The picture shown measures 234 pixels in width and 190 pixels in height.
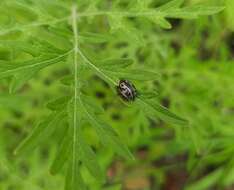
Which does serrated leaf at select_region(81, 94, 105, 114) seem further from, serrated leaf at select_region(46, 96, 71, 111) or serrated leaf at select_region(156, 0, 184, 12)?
serrated leaf at select_region(156, 0, 184, 12)

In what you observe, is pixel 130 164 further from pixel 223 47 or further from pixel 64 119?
pixel 64 119

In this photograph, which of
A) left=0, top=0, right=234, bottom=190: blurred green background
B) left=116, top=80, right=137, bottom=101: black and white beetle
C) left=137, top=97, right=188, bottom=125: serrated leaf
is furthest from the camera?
left=0, top=0, right=234, bottom=190: blurred green background

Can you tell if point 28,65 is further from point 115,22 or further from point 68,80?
point 115,22

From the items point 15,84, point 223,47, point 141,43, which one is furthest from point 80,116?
point 223,47

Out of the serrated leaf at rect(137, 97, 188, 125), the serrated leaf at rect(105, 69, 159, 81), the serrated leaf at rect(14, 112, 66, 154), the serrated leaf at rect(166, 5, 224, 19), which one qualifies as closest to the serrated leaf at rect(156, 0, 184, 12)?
the serrated leaf at rect(166, 5, 224, 19)

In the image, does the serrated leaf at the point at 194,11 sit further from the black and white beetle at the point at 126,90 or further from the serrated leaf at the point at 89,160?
the serrated leaf at the point at 89,160

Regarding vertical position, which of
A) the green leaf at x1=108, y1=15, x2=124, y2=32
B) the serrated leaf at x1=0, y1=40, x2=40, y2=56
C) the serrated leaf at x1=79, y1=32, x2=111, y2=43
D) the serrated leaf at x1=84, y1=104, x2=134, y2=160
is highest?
the green leaf at x1=108, y1=15, x2=124, y2=32

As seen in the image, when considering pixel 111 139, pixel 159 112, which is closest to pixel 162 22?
pixel 159 112
